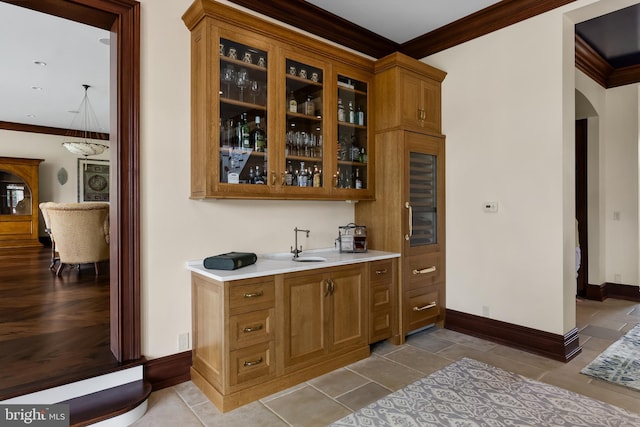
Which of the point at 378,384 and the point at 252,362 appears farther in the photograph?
the point at 378,384

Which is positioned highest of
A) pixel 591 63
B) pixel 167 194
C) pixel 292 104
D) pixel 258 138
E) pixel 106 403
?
pixel 591 63

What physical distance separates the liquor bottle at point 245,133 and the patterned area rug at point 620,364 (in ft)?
10.2

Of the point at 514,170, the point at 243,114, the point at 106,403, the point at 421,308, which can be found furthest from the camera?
the point at 421,308

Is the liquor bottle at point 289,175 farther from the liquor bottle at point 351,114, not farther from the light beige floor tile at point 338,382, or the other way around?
the light beige floor tile at point 338,382

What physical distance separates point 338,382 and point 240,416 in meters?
0.75

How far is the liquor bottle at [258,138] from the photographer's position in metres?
2.74

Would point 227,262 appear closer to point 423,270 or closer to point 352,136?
point 352,136

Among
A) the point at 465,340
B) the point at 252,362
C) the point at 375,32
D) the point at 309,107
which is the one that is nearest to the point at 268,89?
the point at 309,107

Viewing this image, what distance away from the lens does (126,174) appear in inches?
94.6

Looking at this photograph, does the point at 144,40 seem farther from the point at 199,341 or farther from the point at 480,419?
the point at 480,419

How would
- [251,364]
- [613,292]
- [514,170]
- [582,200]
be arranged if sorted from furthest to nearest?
1. [582,200]
2. [613,292]
3. [514,170]
4. [251,364]

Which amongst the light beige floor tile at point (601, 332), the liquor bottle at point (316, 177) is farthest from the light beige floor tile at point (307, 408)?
the light beige floor tile at point (601, 332)

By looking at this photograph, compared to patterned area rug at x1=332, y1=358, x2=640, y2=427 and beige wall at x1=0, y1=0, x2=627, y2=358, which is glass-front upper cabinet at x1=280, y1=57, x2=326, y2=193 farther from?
patterned area rug at x1=332, y1=358, x2=640, y2=427

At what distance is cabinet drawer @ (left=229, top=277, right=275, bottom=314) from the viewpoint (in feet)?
7.36
